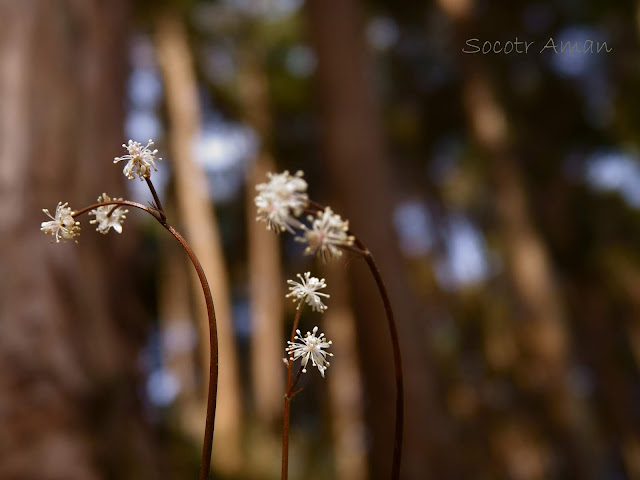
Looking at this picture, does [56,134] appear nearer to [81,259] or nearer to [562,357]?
[81,259]

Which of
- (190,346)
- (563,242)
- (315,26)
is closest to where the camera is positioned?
(315,26)

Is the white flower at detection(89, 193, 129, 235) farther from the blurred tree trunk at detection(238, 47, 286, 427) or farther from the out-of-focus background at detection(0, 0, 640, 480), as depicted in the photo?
the blurred tree trunk at detection(238, 47, 286, 427)

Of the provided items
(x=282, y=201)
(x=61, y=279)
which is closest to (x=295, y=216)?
(x=282, y=201)

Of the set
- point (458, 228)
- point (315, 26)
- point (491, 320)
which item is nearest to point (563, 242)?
point (491, 320)

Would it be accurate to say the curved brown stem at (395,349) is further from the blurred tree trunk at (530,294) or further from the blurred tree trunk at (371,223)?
the blurred tree trunk at (530,294)

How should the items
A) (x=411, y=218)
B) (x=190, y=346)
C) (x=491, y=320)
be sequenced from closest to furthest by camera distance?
1. (x=491, y=320)
2. (x=190, y=346)
3. (x=411, y=218)

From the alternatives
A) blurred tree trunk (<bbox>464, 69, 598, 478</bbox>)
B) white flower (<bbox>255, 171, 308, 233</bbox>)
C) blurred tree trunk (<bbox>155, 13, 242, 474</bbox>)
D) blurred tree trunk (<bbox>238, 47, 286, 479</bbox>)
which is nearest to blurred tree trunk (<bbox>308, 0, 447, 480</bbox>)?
blurred tree trunk (<bbox>464, 69, 598, 478</bbox>)

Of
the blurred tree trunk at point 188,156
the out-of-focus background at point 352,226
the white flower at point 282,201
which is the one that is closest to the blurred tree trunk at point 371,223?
the out-of-focus background at point 352,226
